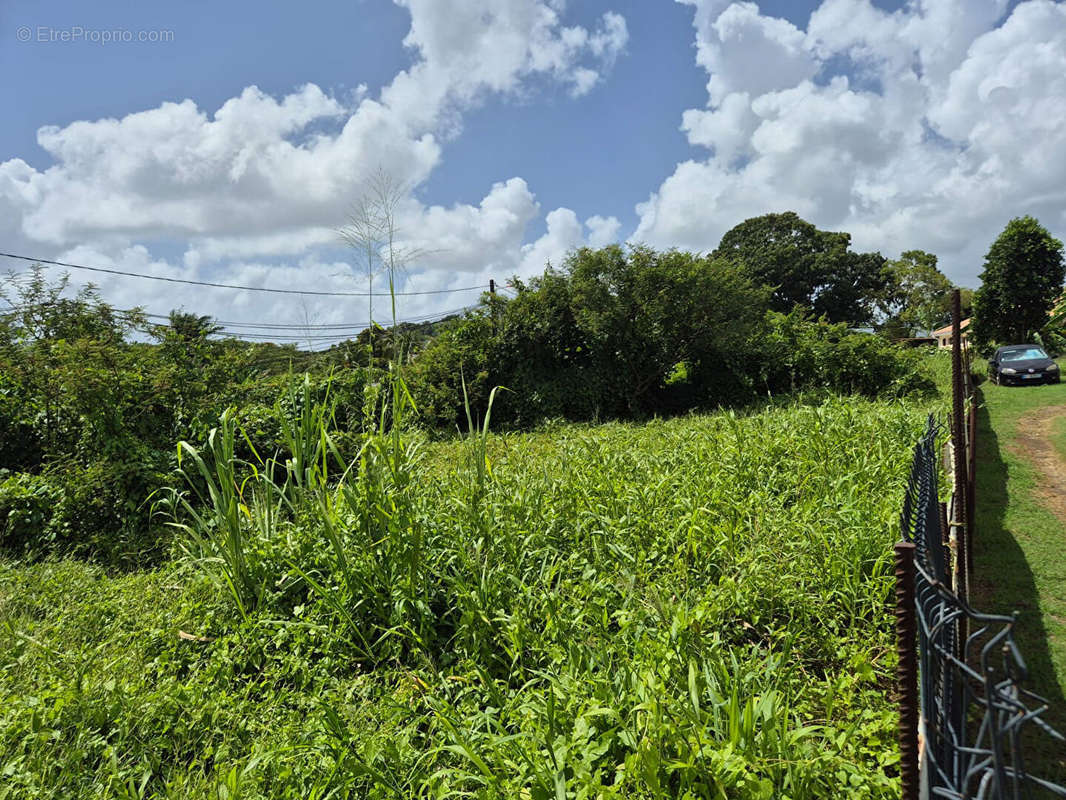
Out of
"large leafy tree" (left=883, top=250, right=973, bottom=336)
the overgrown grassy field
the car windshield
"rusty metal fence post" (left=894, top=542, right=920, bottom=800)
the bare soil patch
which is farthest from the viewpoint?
"large leafy tree" (left=883, top=250, right=973, bottom=336)

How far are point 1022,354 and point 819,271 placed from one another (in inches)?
767

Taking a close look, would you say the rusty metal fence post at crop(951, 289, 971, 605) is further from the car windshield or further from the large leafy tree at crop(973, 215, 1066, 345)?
the large leafy tree at crop(973, 215, 1066, 345)

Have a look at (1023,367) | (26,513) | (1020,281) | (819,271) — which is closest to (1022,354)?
(1023,367)

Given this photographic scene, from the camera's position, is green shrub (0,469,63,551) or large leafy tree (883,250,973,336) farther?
large leafy tree (883,250,973,336)

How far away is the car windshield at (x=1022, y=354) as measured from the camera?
12.5m

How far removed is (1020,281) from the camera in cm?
1680

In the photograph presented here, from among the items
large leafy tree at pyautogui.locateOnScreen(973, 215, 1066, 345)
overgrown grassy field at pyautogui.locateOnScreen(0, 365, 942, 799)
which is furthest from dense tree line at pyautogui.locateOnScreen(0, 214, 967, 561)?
large leafy tree at pyautogui.locateOnScreen(973, 215, 1066, 345)

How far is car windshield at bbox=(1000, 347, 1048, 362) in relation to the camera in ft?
41.1

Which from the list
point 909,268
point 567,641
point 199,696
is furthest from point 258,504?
point 909,268

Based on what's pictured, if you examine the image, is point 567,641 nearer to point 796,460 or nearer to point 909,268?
point 796,460

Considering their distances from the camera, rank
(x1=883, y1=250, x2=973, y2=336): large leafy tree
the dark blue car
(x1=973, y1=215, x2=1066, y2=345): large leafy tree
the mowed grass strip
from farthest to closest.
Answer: (x1=883, y1=250, x2=973, y2=336): large leafy tree → (x1=973, y1=215, x2=1066, y2=345): large leafy tree → the dark blue car → the mowed grass strip

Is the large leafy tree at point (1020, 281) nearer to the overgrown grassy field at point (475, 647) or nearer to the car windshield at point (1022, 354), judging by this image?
the car windshield at point (1022, 354)

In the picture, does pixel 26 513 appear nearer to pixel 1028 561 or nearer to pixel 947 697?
pixel 947 697

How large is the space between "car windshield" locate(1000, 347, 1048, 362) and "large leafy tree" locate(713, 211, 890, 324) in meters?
18.1
